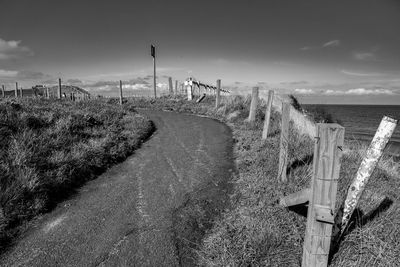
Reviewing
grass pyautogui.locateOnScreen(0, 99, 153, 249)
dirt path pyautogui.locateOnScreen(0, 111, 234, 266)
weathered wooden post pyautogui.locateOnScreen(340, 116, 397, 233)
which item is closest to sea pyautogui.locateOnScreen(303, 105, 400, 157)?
weathered wooden post pyautogui.locateOnScreen(340, 116, 397, 233)

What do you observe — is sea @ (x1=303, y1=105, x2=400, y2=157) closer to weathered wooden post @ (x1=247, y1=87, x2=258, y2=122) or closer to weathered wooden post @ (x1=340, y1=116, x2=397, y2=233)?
weathered wooden post @ (x1=340, y1=116, x2=397, y2=233)

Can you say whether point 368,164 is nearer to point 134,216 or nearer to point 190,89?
point 134,216

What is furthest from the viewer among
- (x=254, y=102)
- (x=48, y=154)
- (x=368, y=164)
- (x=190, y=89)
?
(x=190, y=89)

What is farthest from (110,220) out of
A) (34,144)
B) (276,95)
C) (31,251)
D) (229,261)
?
(276,95)

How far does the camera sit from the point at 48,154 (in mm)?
7109

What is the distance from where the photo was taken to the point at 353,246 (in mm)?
3541

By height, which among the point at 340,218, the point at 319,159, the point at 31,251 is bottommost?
the point at 31,251

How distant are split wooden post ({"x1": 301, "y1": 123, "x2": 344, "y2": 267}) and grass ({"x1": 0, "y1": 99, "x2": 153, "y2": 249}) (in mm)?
4487

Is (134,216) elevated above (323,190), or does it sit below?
below

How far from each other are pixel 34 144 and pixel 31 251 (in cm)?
408

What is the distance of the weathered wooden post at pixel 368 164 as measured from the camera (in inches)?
125

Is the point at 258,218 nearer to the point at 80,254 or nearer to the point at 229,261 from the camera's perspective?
the point at 229,261

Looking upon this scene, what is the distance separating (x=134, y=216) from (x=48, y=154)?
3717 mm

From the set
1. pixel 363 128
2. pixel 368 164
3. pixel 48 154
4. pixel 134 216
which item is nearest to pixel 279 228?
pixel 368 164
